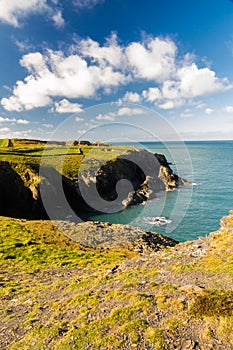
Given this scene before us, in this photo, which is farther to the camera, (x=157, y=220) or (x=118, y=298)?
(x=157, y=220)

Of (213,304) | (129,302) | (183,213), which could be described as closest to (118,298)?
(129,302)

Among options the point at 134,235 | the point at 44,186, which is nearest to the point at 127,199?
the point at 44,186

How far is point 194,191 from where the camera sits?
4026 inches

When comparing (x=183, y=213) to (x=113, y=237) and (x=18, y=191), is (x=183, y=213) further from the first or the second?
(x=18, y=191)

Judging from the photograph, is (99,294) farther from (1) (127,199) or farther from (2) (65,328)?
(1) (127,199)

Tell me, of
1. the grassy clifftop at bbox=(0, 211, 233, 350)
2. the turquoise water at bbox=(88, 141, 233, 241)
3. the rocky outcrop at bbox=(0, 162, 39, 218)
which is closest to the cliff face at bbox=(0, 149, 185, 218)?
the rocky outcrop at bbox=(0, 162, 39, 218)

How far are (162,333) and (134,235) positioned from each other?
3262 centimetres

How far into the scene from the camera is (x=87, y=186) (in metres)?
91.0

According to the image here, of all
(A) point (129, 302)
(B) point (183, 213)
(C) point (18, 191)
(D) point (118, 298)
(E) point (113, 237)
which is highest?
(A) point (129, 302)

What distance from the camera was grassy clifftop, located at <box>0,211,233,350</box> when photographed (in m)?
12.3

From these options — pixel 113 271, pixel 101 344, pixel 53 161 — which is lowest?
pixel 113 271

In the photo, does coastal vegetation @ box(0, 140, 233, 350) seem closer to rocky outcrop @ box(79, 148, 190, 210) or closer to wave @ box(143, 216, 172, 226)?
wave @ box(143, 216, 172, 226)

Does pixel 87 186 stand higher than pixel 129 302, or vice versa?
pixel 129 302

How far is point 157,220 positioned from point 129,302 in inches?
2215
